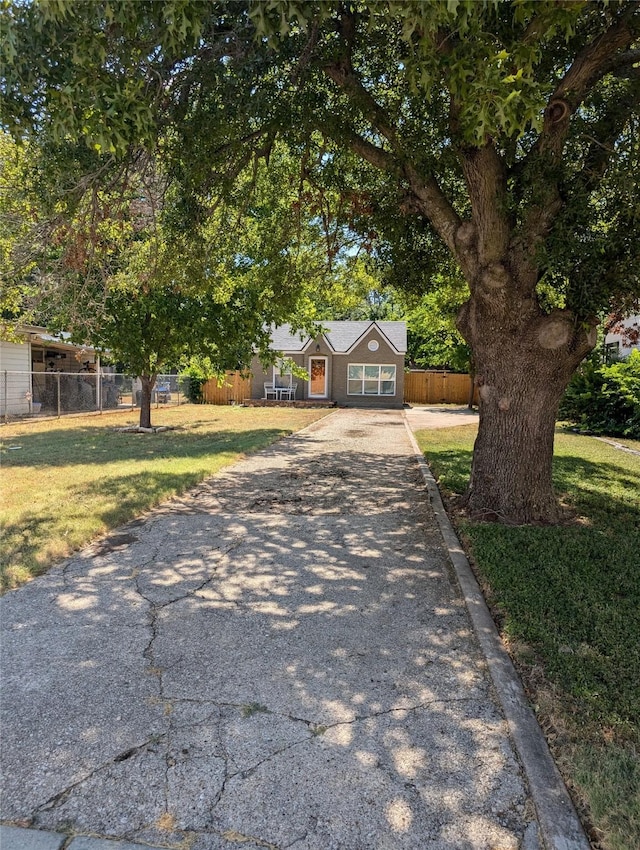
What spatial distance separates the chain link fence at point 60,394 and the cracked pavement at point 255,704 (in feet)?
50.1

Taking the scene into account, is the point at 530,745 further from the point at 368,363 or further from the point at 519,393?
the point at 368,363

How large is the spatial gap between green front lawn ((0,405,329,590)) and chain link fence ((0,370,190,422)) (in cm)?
240

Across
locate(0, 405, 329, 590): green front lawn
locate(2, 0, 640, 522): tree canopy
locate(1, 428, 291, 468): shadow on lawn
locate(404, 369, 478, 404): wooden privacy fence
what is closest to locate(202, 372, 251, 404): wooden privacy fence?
locate(404, 369, 478, 404): wooden privacy fence

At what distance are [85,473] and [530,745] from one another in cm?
823

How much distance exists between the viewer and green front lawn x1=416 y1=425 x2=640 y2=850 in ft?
7.73

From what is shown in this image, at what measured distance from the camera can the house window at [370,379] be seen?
31.5m

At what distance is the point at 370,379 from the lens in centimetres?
3166

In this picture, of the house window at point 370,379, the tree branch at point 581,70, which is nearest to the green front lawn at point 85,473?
the tree branch at point 581,70

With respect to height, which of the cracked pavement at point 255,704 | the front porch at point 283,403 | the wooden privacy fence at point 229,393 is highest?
the wooden privacy fence at point 229,393

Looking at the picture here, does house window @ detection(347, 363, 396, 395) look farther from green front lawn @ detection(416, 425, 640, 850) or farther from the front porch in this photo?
green front lawn @ detection(416, 425, 640, 850)

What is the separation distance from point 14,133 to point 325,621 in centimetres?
439

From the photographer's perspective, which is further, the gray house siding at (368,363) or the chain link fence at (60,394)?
the gray house siding at (368,363)

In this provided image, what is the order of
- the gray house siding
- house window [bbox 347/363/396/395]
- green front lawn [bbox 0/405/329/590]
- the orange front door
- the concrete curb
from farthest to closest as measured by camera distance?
1. the orange front door
2. house window [bbox 347/363/396/395]
3. the gray house siding
4. green front lawn [bbox 0/405/329/590]
5. the concrete curb

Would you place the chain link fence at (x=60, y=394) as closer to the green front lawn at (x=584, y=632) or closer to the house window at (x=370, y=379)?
the house window at (x=370, y=379)
